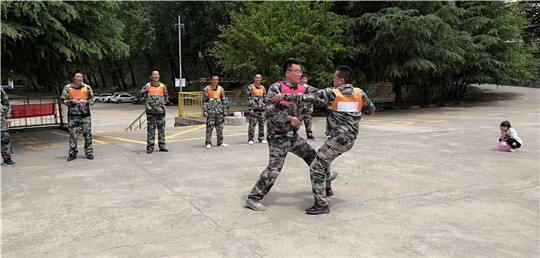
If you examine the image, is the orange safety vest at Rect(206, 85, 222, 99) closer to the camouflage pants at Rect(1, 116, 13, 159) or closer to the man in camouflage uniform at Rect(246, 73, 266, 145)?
the man in camouflage uniform at Rect(246, 73, 266, 145)

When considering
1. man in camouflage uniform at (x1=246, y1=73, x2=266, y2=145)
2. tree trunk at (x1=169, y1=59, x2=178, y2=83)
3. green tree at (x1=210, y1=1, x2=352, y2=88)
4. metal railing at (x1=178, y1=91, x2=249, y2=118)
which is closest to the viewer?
man in camouflage uniform at (x1=246, y1=73, x2=266, y2=145)

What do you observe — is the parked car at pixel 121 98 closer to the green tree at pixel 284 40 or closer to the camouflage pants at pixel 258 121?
the green tree at pixel 284 40

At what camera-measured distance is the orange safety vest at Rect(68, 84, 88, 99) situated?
8.26 metres

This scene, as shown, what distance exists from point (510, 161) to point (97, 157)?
888 centimetres

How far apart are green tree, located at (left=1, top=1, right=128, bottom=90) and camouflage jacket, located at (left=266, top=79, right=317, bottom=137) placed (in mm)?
7072

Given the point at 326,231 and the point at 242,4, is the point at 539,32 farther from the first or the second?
the point at 326,231

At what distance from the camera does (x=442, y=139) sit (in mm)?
11102

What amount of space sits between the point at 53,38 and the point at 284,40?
11347 mm

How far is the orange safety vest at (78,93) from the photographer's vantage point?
325 inches

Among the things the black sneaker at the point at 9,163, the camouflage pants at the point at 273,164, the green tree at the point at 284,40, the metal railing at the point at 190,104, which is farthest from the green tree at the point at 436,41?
the black sneaker at the point at 9,163

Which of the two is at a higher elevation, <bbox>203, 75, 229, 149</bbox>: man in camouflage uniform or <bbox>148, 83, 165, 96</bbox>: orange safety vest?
<bbox>148, 83, 165, 96</bbox>: orange safety vest

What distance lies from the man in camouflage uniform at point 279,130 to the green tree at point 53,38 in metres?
7.12

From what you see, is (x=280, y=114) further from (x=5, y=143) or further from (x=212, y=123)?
(x=5, y=143)

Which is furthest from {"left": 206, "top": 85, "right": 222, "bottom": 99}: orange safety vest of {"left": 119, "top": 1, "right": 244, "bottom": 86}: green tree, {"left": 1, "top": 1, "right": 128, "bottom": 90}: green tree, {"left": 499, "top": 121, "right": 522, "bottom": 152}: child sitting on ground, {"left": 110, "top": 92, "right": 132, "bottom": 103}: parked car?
{"left": 110, "top": 92, "right": 132, "bottom": 103}: parked car
